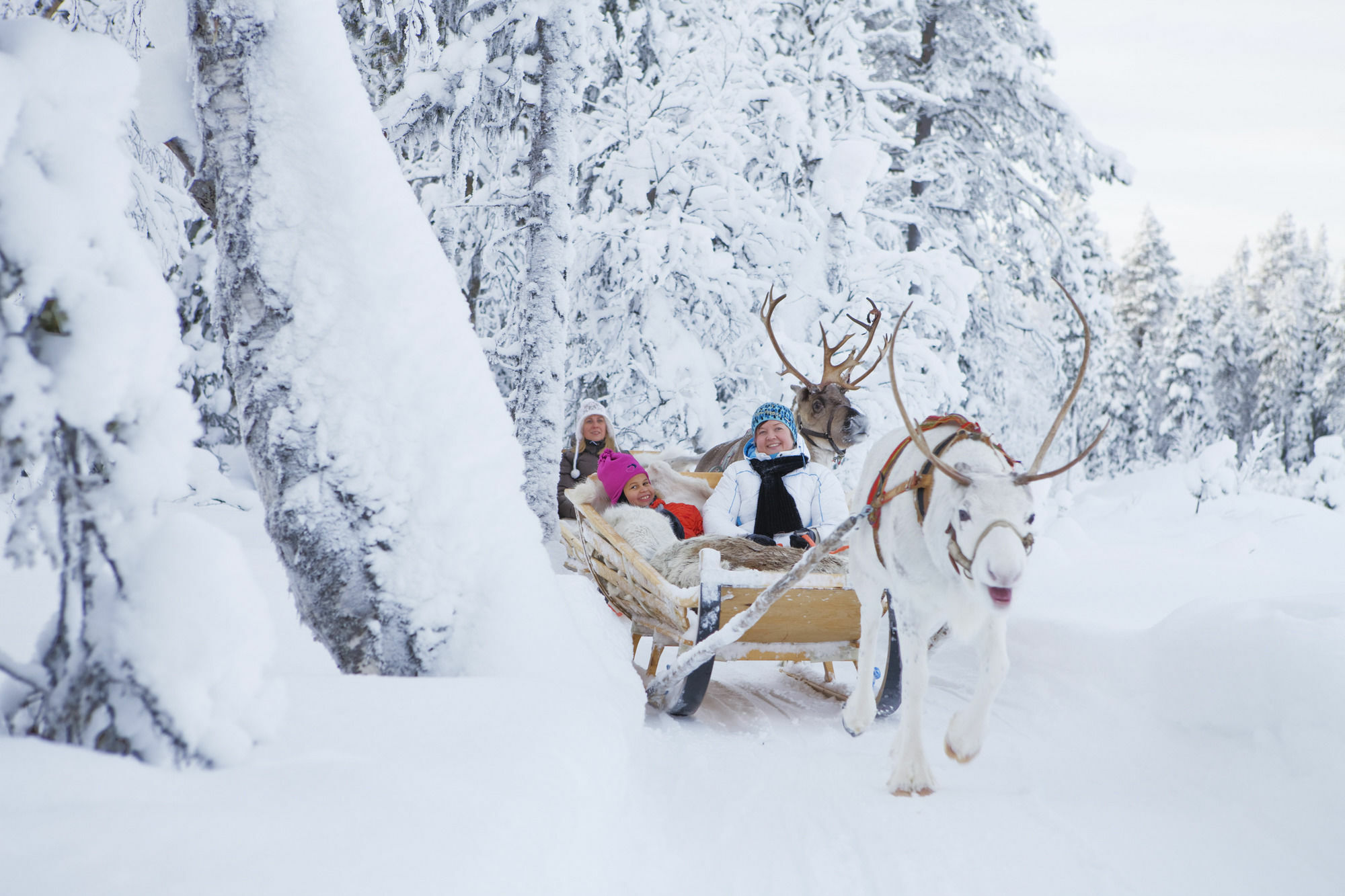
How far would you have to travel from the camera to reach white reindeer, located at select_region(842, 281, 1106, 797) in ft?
6.47

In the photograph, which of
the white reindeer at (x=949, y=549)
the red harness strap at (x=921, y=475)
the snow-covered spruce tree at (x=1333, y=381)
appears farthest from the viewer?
the snow-covered spruce tree at (x=1333, y=381)

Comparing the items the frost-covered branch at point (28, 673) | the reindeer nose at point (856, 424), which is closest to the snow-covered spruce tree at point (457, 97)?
the reindeer nose at point (856, 424)

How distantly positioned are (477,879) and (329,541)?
3.71 feet

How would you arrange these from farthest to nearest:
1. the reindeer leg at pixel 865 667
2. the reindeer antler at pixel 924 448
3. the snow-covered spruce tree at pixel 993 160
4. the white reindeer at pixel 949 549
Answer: the snow-covered spruce tree at pixel 993 160 < the reindeer leg at pixel 865 667 < the reindeer antler at pixel 924 448 < the white reindeer at pixel 949 549

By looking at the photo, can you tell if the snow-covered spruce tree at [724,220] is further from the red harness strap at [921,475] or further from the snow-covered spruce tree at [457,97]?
the red harness strap at [921,475]

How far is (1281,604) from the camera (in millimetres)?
3307

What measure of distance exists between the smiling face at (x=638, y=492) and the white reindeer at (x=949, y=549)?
98.6 inches

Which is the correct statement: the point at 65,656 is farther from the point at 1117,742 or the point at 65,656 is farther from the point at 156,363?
the point at 1117,742

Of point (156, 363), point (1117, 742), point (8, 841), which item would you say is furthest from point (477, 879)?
point (1117, 742)

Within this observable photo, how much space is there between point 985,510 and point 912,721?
0.88 metres

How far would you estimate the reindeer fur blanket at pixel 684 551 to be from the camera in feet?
11.7

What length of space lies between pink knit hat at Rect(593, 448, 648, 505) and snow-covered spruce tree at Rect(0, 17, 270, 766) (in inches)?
159

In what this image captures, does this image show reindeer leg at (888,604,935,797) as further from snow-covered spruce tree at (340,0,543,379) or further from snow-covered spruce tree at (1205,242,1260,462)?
snow-covered spruce tree at (1205,242,1260,462)

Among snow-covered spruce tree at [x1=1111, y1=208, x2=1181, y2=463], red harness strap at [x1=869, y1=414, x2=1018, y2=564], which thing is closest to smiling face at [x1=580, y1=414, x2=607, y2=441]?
red harness strap at [x1=869, y1=414, x2=1018, y2=564]
